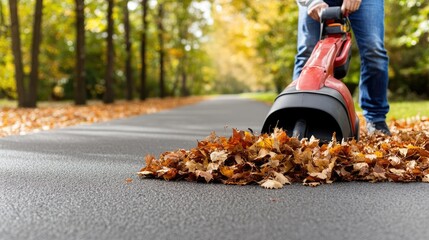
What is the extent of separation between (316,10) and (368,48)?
70cm

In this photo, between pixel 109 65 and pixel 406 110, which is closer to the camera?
pixel 406 110

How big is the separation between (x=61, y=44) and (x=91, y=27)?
1212 centimetres

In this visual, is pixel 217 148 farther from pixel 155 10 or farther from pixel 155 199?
pixel 155 10

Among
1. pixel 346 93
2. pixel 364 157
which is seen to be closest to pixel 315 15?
pixel 346 93

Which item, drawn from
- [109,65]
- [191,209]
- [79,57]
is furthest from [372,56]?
[109,65]

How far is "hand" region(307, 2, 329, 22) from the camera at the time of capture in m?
4.41

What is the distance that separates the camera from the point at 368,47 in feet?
15.8

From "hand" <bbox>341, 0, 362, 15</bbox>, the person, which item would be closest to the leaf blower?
"hand" <bbox>341, 0, 362, 15</bbox>

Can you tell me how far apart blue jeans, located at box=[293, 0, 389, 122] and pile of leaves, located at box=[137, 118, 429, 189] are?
4.48ft

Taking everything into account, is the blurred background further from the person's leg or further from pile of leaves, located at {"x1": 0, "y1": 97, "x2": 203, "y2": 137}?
the person's leg

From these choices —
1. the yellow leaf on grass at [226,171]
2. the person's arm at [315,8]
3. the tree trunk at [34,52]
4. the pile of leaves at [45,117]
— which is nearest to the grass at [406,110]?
the person's arm at [315,8]

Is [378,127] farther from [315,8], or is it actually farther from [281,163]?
[281,163]

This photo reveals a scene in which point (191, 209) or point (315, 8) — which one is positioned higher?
point (315, 8)

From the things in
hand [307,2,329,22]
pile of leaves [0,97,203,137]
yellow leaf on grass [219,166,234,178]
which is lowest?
pile of leaves [0,97,203,137]
